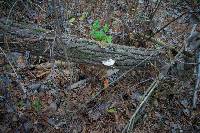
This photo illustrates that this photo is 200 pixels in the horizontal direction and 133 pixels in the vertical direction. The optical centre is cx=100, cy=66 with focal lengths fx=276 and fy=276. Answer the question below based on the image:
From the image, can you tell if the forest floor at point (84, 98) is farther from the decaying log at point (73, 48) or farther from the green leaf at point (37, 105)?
the decaying log at point (73, 48)

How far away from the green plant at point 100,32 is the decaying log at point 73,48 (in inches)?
37.2

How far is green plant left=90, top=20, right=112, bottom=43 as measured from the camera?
4.90 meters

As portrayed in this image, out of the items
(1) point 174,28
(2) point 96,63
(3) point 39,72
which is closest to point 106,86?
(2) point 96,63

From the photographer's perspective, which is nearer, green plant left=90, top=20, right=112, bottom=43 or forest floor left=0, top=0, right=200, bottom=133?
forest floor left=0, top=0, right=200, bottom=133

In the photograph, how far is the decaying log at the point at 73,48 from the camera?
3.69 metres

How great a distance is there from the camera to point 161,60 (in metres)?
4.09

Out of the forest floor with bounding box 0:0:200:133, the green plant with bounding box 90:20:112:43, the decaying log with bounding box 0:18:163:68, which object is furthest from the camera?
the green plant with bounding box 90:20:112:43

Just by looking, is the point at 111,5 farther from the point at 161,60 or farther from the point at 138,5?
the point at 161,60

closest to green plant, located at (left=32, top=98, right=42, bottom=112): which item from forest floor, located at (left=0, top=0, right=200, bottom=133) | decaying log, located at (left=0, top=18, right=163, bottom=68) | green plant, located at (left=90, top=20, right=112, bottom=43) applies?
forest floor, located at (left=0, top=0, right=200, bottom=133)

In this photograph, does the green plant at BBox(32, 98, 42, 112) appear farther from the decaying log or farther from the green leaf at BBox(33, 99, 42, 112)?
the decaying log

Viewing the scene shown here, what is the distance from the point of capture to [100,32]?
16.3ft

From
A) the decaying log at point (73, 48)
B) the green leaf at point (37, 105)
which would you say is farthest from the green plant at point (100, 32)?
the green leaf at point (37, 105)

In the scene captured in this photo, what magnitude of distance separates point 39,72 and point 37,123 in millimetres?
937

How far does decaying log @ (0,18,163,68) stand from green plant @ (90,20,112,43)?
37.2 inches
